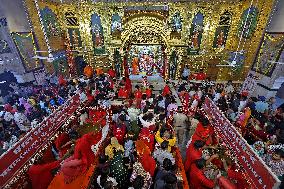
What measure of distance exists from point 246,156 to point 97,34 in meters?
11.5

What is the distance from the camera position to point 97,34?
13078 millimetres

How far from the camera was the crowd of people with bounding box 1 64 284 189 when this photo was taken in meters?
4.13

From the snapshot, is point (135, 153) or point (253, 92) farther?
point (253, 92)

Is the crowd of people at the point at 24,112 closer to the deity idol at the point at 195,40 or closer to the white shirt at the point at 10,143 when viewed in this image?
the white shirt at the point at 10,143

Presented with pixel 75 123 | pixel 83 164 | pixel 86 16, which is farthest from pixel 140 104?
pixel 86 16

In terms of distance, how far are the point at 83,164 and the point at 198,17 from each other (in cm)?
1109

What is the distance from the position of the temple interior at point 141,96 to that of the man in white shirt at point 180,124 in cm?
5

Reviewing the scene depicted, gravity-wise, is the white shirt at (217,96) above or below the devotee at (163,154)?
below

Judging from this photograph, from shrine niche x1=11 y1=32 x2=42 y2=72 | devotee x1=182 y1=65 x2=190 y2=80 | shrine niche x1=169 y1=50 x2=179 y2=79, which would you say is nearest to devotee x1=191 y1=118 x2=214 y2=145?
devotee x1=182 y1=65 x2=190 y2=80

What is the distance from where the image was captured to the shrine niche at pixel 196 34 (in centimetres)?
1240

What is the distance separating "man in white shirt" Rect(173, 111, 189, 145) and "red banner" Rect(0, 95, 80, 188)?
3.46m

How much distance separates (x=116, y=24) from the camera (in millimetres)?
12727

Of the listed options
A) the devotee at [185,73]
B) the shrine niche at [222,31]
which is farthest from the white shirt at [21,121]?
the shrine niche at [222,31]

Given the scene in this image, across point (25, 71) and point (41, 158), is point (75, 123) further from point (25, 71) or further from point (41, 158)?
point (25, 71)
